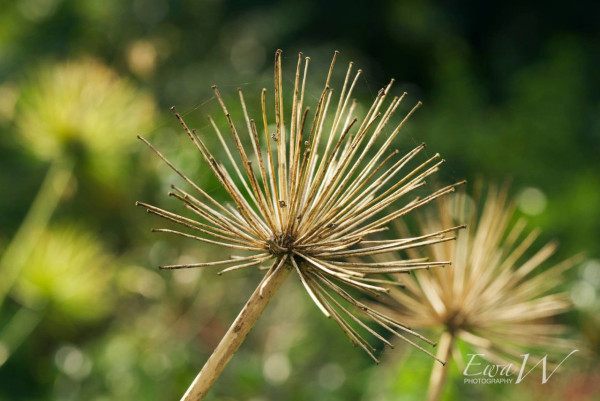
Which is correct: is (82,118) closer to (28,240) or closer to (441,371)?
(28,240)

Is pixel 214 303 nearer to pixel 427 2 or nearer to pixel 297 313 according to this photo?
pixel 297 313

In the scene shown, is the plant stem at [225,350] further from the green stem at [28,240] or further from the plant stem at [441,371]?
the green stem at [28,240]

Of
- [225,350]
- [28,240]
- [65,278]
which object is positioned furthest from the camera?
[28,240]

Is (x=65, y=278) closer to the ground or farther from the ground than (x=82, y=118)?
closer to the ground

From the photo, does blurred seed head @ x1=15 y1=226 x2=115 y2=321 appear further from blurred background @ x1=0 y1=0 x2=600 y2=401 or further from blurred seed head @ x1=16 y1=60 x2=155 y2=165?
blurred seed head @ x1=16 y1=60 x2=155 y2=165

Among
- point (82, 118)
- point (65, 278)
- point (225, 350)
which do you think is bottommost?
point (65, 278)

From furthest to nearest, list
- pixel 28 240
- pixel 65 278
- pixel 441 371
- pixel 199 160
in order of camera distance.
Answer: pixel 28 240 → pixel 65 278 → pixel 199 160 → pixel 441 371

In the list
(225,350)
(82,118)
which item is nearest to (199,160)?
(82,118)

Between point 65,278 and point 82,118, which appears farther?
point 65,278

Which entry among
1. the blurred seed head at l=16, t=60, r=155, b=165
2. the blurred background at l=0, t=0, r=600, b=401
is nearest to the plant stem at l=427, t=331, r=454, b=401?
the blurred background at l=0, t=0, r=600, b=401
